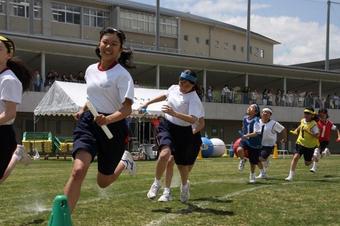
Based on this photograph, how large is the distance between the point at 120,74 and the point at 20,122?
32049mm

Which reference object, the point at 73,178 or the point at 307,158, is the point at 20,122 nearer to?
the point at 307,158

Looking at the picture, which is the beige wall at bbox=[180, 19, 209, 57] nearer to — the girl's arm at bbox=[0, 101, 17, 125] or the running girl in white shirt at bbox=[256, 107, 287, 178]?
the running girl in white shirt at bbox=[256, 107, 287, 178]

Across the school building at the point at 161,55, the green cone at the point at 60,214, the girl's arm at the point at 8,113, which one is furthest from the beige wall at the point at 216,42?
Answer: the green cone at the point at 60,214

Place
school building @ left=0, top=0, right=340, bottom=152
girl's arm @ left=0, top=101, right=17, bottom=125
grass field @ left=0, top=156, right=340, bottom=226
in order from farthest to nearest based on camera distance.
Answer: school building @ left=0, top=0, right=340, bottom=152 < grass field @ left=0, top=156, right=340, bottom=226 < girl's arm @ left=0, top=101, right=17, bottom=125

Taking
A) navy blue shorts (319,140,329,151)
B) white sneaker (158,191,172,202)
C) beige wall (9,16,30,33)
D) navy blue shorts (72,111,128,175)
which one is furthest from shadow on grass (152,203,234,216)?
beige wall (9,16,30,33)

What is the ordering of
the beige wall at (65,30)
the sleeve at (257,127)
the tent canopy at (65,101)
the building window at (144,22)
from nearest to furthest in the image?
1. the sleeve at (257,127)
2. the tent canopy at (65,101)
3. the beige wall at (65,30)
4. the building window at (144,22)

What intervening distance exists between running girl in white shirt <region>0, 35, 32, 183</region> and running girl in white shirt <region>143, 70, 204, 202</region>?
9.08 ft

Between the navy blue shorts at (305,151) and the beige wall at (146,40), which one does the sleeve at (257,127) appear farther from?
the beige wall at (146,40)

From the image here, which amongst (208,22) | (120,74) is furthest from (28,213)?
(208,22)

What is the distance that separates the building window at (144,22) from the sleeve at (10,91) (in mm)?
58811

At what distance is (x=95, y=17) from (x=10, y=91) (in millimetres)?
58205

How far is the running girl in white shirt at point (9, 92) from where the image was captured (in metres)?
5.44

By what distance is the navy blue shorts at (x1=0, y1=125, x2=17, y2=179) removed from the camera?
219 inches

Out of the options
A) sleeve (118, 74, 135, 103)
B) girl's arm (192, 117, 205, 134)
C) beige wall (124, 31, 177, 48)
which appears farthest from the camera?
beige wall (124, 31, 177, 48)
